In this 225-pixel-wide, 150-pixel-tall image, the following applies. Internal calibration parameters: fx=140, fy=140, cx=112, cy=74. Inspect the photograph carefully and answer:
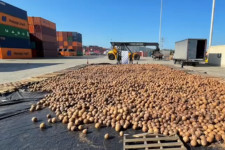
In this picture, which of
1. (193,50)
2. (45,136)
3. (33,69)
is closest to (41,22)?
(33,69)

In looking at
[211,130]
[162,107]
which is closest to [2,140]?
[162,107]

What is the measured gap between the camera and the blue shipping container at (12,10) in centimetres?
2227

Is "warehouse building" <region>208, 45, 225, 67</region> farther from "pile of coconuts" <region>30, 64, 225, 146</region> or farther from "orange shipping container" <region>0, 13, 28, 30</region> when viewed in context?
"orange shipping container" <region>0, 13, 28, 30</region>

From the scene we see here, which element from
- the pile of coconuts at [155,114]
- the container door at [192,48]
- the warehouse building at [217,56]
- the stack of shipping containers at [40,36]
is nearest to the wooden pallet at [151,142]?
the pile of coconuts at [155,114]

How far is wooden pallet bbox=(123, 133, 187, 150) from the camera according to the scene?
1769 mm

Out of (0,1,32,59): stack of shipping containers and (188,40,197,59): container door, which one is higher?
(0,1,32,59): stack of shipping containers

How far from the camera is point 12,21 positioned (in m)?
24.0

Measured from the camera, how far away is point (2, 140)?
6.61ft

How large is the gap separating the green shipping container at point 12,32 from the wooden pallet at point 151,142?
1084 inches

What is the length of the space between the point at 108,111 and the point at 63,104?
111 centimetres

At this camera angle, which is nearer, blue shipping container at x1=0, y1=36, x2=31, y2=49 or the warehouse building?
the warehouse building

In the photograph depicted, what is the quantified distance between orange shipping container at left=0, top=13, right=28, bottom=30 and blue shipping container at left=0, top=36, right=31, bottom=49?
7.81 ft

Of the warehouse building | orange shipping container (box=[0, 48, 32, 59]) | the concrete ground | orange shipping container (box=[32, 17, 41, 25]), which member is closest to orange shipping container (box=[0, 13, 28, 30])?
orange shipping container (box=[32, 17, 41, 25])

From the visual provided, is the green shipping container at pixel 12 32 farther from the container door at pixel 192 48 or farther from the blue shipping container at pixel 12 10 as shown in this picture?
the container door at pixel 192 48
